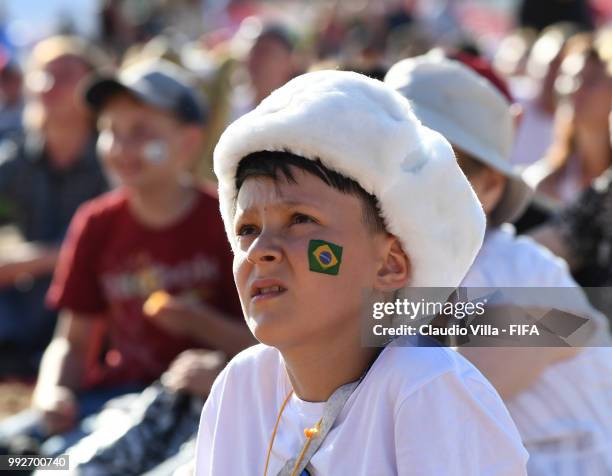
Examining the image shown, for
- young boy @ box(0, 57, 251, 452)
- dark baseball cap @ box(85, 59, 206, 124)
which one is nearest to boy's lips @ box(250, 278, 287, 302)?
young boy @ box(0, 57, 251, 452)

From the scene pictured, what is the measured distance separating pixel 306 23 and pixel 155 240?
13044mm

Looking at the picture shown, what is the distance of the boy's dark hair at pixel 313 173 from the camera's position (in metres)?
1.74

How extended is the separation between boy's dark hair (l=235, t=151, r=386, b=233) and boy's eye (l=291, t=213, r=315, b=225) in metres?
0.06

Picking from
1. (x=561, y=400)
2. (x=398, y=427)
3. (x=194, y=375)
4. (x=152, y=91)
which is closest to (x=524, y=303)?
(x=561, y=400)

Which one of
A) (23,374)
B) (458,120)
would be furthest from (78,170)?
(458,120)

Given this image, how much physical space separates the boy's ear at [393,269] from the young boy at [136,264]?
1578mm

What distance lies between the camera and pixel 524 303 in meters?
2.34

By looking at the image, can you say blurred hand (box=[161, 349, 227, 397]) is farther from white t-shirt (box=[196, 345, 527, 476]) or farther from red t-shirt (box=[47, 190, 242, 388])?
white t-shirt (box=[196, 345, 527, 476])

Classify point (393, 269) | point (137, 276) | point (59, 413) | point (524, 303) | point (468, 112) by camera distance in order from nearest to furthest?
point (393, 269), point (524, 303), point (468, 112), point (59, 413), point (137, 276)

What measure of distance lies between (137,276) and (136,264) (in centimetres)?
4

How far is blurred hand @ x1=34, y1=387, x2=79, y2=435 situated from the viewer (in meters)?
3.35

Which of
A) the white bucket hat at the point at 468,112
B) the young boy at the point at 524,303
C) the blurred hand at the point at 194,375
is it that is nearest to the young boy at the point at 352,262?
the young boy at the point at 524,303

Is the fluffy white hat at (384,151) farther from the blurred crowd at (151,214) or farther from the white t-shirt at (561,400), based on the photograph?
the blurred crowd at (151,214)

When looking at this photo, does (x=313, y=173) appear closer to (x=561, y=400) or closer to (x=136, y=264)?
(x=561, y=400)
